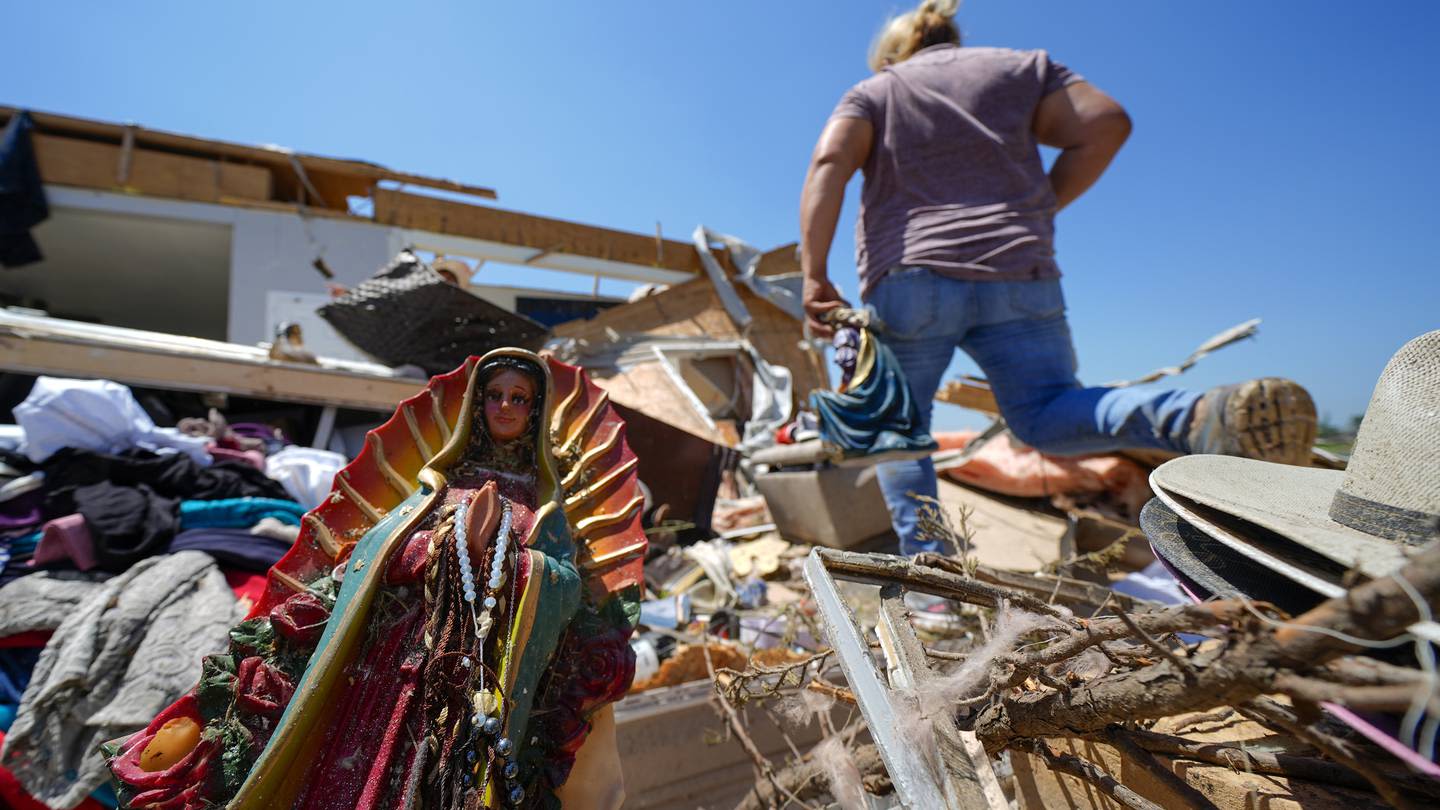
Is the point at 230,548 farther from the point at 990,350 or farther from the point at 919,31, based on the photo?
the point at 919,31

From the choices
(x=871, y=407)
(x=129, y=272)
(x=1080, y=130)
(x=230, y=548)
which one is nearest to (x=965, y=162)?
(x=1080, y=130)

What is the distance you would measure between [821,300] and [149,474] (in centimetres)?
302

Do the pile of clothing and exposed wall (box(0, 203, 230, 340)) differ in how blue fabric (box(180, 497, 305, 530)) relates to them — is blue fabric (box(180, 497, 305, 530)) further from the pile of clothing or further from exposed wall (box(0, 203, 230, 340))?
exposed wall (box(0, 203, 230, 340))

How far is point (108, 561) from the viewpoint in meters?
2.36

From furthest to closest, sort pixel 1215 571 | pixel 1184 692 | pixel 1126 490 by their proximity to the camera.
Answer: pixel 1126 490 → pixel 1215 571 → pixel 1184 692

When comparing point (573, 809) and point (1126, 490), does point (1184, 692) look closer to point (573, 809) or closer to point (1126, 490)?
point (573, 809)

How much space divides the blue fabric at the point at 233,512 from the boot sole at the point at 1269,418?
328cm

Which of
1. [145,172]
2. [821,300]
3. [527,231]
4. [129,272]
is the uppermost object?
[527,231]

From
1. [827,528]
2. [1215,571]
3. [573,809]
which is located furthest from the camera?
[827,528]

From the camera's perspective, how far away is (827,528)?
370cm

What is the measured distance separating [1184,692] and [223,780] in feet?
5.40

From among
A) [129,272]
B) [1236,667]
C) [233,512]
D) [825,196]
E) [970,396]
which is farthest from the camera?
[129,272]

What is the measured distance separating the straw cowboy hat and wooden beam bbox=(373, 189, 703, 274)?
9.80m

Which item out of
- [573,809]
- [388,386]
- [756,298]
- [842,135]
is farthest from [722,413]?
[573,809]
